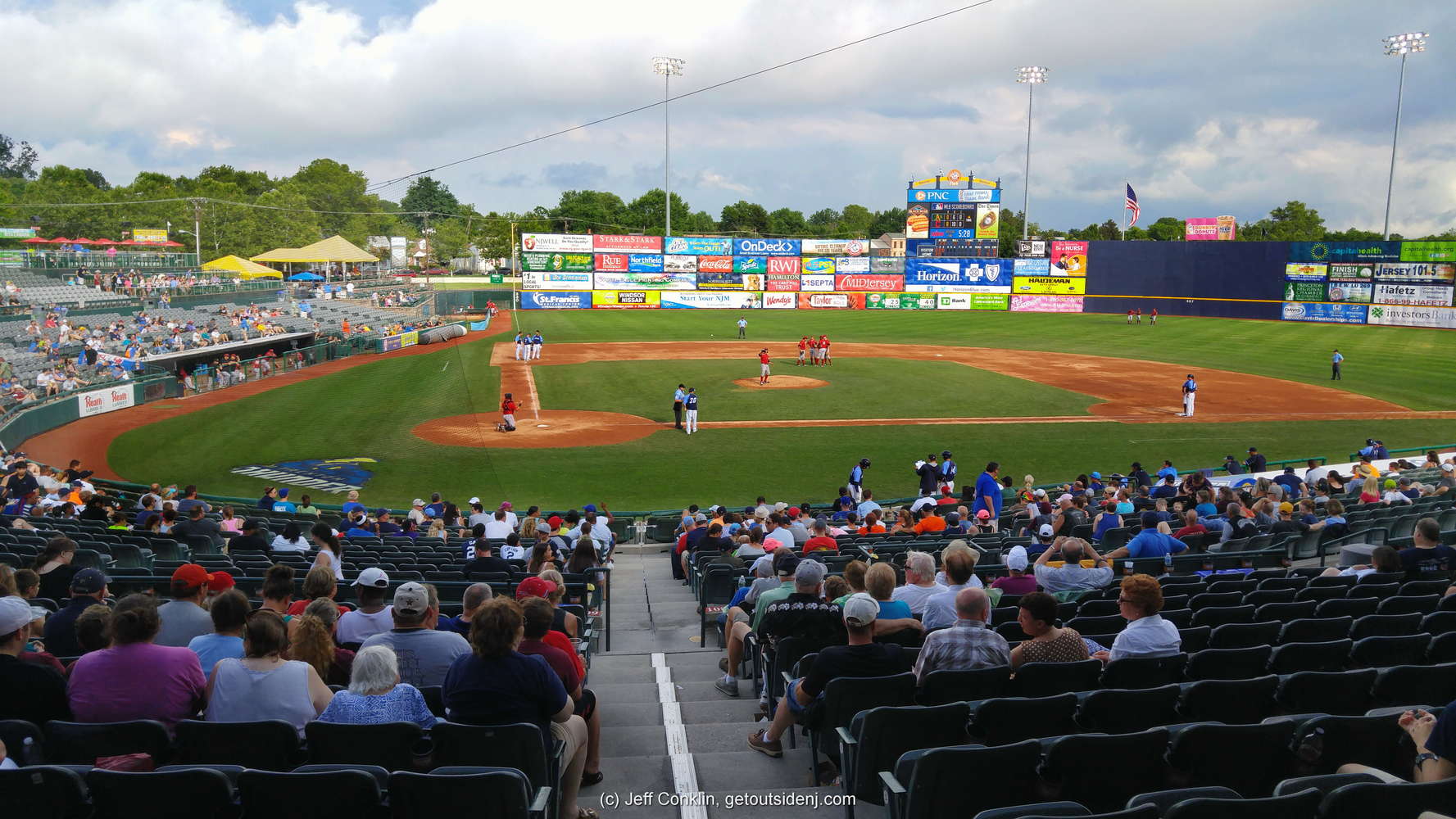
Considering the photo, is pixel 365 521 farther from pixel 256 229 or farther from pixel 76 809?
pixel 256 229

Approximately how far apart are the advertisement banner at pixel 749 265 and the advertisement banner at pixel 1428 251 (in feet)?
150

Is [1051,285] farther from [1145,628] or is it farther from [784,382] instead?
[1145,628]

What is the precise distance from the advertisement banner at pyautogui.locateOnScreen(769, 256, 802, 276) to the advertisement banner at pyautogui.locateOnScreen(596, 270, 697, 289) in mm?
6826

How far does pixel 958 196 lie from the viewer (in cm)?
7819

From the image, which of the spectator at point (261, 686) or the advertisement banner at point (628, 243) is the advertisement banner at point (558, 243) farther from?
the spectator at point (261, 686)

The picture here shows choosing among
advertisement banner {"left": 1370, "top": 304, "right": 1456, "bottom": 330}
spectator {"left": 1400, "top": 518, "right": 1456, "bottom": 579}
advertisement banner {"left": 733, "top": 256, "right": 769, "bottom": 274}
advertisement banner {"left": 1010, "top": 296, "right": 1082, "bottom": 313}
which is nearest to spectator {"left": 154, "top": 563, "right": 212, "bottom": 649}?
spectator {"left": 1400, "top": 518, "right": 1456, "bottom": 579}

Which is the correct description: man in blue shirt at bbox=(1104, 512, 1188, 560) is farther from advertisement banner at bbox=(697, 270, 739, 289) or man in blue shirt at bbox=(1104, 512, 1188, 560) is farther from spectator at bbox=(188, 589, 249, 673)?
advertisement banner at bbox=(697, 270, 739, 289)

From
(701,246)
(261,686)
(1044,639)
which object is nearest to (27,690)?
(261,686)

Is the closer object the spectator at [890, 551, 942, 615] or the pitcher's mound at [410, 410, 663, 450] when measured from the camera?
the spectator at [890, 551, 942, 615]

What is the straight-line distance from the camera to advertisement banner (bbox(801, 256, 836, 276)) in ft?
264

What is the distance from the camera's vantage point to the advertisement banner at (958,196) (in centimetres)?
7781

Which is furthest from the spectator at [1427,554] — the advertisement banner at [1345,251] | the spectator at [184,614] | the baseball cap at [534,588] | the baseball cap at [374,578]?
the advertisement banner at [1345,251]

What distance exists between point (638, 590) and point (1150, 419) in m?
23.7

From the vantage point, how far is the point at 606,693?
24.8 ft
